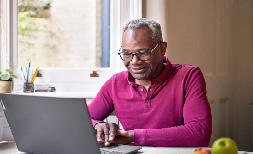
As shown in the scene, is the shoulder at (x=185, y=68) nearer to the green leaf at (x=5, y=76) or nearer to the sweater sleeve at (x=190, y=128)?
the sweater sleeve at (x=190, y=128)

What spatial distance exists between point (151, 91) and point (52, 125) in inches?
29.2

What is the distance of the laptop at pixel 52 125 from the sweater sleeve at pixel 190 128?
0.21m

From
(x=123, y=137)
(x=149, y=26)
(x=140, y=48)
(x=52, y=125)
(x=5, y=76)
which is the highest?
(x=149, y=26)

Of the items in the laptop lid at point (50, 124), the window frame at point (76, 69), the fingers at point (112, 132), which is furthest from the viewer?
the window frame at point (76, 69)

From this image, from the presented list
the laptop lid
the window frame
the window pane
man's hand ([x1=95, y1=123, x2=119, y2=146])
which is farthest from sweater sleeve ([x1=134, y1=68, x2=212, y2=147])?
the window pane

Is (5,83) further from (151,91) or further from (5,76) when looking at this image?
(151,91)

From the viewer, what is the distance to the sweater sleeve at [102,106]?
1.75 m

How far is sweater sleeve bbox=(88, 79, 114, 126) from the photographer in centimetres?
175

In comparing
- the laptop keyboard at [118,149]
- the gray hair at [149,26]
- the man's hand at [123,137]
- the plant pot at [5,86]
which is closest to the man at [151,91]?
the gray hair at [149,26]

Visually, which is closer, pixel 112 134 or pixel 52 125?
pixel 52 125

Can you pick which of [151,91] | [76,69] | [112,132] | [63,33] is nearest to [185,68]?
[151,91]

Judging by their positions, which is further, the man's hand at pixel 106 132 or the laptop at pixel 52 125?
the man's hand at pixel 106 132

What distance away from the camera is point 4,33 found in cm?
214

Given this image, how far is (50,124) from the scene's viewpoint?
3.32ft
